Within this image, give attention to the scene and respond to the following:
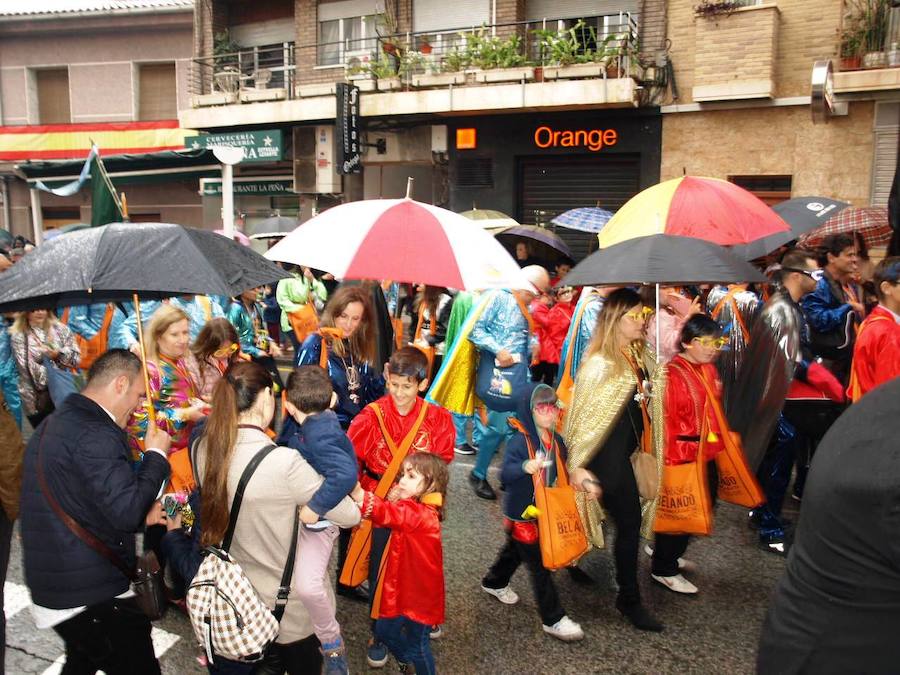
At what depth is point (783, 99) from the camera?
12172mm

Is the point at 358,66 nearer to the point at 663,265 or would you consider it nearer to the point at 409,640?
the point at 663,265

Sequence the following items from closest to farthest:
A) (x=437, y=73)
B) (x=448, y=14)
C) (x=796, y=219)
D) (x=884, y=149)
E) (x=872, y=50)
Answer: (x=796, y=219) < (x=872, y=50) < (x=884, y=149) < (x=437, y=73) < (x=448, y=14)

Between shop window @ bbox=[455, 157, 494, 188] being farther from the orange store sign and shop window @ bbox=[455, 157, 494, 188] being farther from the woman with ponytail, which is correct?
the woman with ponytail

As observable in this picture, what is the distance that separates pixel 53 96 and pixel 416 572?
24018 mm

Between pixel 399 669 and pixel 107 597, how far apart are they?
1494 millimetres

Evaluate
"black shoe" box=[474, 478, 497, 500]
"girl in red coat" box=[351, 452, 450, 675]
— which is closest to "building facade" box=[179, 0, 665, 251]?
"black shoe" box=[474, 478, 497, 500]

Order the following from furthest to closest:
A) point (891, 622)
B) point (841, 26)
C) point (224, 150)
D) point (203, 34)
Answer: point (203, 34), point (841, 26), point (224, 150), point (891, 622)

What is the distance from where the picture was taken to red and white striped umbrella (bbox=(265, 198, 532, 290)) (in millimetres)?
3445

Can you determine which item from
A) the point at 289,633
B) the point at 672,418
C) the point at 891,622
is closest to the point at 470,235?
the point at 672,418

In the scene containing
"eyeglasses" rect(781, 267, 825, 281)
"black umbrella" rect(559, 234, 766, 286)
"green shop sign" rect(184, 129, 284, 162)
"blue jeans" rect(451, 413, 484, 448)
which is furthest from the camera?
"green shop sign" rect(184, 129, 284, 162)

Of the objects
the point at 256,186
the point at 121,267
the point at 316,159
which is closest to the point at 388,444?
the point at 121,267

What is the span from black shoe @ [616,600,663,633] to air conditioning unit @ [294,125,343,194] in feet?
46.8

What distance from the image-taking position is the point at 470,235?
Answer: 3.85 metres

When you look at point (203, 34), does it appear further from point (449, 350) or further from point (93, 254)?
point (93, 254)
